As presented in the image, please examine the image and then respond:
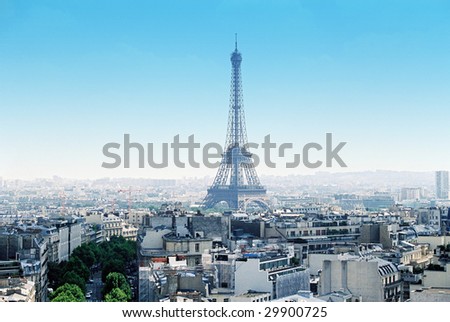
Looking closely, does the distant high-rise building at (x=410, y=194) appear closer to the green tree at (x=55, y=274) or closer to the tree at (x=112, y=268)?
the tree at (x=112, y=268)

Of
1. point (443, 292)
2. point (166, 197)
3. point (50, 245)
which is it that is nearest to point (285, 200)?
point (166, 197)

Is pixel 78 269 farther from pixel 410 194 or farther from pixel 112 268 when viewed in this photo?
pixel 410 194

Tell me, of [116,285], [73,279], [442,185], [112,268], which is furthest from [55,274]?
[442,185]

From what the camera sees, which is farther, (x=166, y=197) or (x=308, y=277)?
(x=166, y=197)

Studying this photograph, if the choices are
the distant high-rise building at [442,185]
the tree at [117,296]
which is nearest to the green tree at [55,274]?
the tree at [117,296]

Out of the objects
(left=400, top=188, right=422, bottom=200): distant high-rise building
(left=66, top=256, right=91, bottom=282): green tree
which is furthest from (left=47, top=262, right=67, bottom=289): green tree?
(left=400, top=188, right=422, bottom=200): distant high-rise building

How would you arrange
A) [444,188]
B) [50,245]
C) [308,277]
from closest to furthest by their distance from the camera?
[308,277], [50,245], [444,188]
